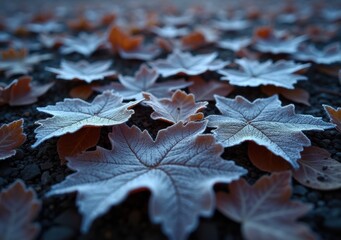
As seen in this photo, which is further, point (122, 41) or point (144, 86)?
point (122, 41)

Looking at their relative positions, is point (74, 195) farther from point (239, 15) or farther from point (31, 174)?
point (239, 15)

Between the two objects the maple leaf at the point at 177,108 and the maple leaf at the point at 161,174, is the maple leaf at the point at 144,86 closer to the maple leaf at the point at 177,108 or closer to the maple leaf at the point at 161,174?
the maple leaf at the point at 177,108

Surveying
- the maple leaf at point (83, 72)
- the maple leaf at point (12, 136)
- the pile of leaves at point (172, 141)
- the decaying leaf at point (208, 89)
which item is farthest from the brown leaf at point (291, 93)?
the maple leaf at point (12, 136)

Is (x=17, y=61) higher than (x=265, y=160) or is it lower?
lower

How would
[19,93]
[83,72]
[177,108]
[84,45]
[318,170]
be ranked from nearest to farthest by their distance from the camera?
[318,170], [177,108], [19,93], [83,72], [84,45]

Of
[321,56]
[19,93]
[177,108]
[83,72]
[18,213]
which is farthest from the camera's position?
[321,56]

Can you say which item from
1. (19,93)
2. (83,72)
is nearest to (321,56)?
(83,72)

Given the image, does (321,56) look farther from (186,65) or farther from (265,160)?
(265,160)
